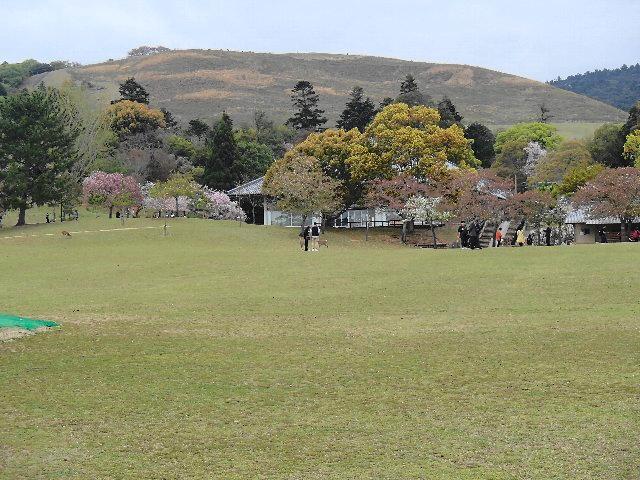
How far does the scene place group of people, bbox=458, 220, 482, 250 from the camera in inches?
1809

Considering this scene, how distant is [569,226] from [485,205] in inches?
412

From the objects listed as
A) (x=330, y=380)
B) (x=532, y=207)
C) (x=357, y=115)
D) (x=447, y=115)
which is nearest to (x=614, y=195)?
(x=532, y=207)

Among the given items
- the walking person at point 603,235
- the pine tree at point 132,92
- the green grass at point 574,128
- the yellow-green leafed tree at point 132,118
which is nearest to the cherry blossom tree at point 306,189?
the walking person at point 603,235

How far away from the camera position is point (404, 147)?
52.6 metres

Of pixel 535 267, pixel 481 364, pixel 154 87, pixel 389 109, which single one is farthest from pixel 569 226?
pixel 154 87

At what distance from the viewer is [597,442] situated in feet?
26.8

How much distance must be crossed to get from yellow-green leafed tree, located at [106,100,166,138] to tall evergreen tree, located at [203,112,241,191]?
67.0 feet

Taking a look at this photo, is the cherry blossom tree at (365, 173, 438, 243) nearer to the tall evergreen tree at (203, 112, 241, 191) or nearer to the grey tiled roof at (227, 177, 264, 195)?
the grey tiled roof at (227, 177, 264, 195)

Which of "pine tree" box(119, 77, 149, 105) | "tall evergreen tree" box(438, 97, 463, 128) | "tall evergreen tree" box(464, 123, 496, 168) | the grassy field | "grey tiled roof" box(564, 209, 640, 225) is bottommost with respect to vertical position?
the grassy field

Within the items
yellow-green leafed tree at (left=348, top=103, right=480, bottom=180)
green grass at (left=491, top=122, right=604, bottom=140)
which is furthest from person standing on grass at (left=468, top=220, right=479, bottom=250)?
green grass at (left=491, top=122, right=604, bottom=140)

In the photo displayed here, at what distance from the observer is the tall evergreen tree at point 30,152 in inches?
2042

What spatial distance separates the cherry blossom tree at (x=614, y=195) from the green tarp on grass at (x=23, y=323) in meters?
38.1

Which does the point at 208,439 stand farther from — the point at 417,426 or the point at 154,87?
the point at 154,87

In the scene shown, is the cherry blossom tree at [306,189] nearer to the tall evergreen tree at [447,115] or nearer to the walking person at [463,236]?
the walking person at [463,236]
